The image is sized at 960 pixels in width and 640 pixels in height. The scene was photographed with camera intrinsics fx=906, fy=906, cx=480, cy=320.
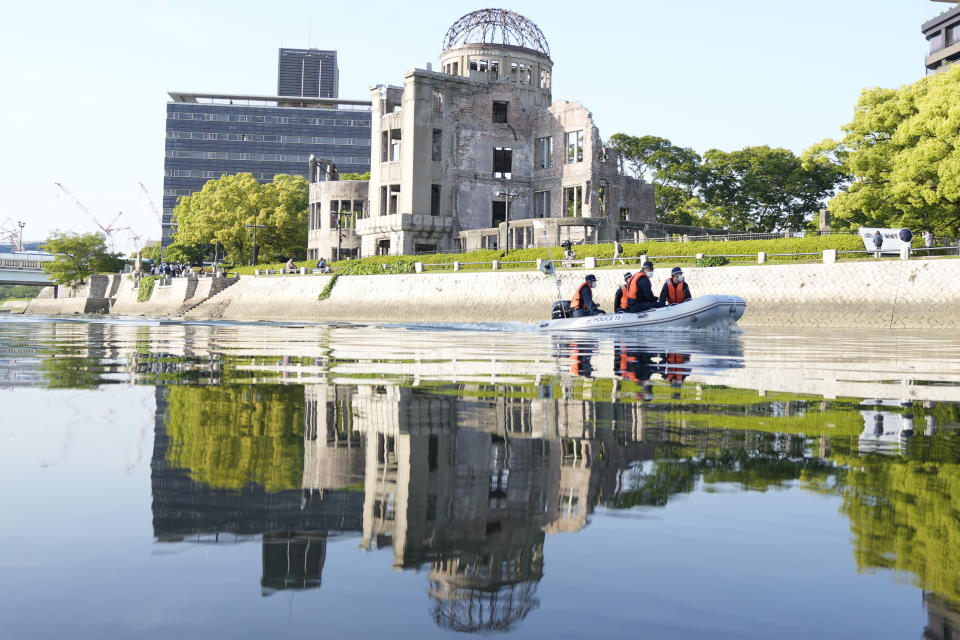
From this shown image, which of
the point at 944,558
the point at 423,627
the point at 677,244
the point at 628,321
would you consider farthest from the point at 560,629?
the point at 677,244

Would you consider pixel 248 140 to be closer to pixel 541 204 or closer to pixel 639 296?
pixel 541 204

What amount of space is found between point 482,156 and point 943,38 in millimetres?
44550

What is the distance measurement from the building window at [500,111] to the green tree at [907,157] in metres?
30.6

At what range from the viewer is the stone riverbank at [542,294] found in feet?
112

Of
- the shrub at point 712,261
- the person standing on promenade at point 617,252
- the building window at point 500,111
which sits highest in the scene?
the building window at point 500,111

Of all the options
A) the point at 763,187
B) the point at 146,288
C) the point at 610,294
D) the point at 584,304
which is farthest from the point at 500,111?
the point at 584,304

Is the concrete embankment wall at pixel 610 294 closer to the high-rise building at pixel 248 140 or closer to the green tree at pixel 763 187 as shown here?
the green tree at pixel 763 187

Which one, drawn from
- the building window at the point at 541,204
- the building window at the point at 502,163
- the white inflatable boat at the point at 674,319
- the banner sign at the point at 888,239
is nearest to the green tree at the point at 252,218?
the building window at the point at 502,163

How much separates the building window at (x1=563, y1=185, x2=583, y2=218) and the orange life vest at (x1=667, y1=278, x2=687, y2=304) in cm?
4271

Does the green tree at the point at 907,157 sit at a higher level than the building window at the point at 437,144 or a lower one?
lower

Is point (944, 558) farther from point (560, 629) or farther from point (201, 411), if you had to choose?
point (201, 411)

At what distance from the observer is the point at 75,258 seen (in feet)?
341

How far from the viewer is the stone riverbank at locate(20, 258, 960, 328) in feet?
112

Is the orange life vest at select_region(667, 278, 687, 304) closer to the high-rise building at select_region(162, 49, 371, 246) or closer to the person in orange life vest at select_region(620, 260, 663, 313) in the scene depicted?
the person in orange life vest at select_region(620, 260, 663, 313)
